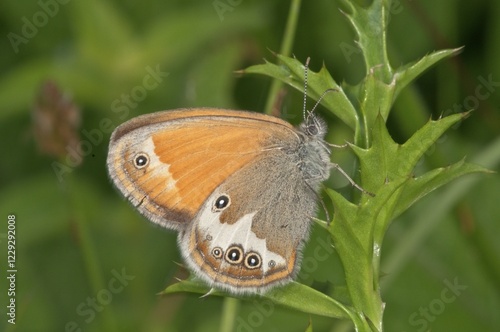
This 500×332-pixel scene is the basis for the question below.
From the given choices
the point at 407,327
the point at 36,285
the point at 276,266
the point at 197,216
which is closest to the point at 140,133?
the point at 197,216

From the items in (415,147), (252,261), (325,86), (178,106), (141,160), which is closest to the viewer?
(415,147)

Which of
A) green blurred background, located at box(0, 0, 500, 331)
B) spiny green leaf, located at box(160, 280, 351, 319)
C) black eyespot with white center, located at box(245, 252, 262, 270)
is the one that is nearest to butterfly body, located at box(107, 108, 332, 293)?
black eyespot with white center, located at box(245, 252, 262, 270)

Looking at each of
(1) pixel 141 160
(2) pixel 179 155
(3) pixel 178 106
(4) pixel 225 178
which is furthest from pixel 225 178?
(3) pixel 178 106

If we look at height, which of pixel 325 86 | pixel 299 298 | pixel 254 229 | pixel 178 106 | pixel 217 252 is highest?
pixel 178 106

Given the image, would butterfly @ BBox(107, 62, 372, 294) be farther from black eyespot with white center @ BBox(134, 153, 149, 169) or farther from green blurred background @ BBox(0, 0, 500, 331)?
green blurred background @ BBox(0, 0, 500, 331)

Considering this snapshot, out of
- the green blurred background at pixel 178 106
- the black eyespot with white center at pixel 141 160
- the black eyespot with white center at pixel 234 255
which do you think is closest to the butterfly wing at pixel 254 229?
the black eyespot with white center at pixel 234 255

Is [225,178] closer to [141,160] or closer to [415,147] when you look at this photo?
[141,160]
